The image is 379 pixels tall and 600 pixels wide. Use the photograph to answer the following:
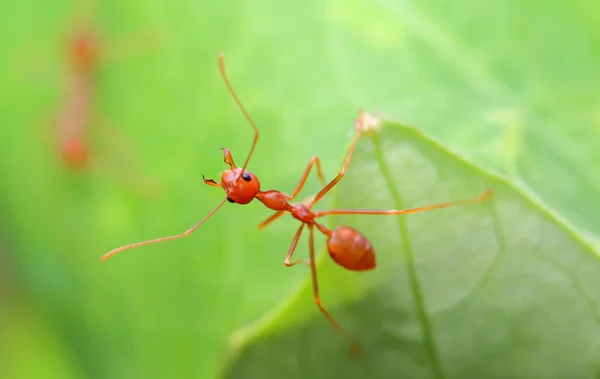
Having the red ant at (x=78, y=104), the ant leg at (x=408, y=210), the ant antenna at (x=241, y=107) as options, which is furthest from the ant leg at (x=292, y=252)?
the red ant at (x=78, y=104)

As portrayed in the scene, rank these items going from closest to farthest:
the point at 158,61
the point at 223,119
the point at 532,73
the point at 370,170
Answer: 1. the point at 370,170
2. the point at 532,73
3. the point at 223,119
4. the point at 158,61

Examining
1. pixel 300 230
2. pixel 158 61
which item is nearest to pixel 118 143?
pixel 158 61

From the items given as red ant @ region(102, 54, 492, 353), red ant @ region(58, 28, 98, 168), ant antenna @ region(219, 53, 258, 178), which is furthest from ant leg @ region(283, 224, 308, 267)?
red ant @ region(58, 28, 98, 168)

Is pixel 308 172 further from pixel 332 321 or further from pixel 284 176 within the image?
pixel 332 321

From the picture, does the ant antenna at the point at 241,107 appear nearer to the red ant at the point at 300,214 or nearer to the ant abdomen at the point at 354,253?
the red ant at the point at 300,214

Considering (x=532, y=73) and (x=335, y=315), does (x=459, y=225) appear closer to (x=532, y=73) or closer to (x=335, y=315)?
(x=335, y=315)

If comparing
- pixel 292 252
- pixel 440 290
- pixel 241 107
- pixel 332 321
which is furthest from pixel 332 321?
pixel 241 107
